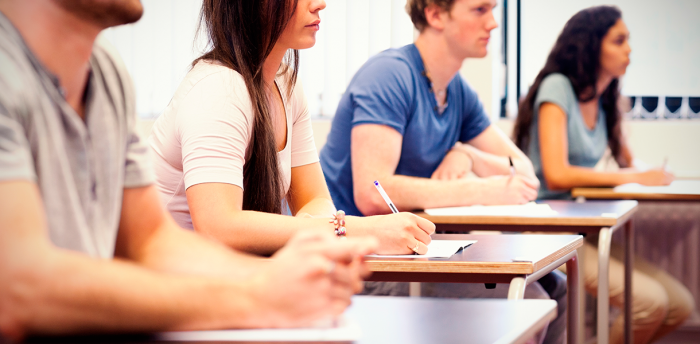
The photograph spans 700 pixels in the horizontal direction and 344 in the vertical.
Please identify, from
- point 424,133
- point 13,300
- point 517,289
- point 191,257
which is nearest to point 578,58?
point 424,133

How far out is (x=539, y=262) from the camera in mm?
1086

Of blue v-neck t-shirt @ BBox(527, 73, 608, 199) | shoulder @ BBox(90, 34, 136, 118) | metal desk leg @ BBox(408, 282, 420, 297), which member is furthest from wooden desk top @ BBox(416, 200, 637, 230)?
shoulder @ BBox(90, 34, 136, 118)

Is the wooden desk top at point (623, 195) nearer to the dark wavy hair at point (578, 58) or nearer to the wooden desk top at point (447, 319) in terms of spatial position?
the dark wavy hair at point (578, 58)

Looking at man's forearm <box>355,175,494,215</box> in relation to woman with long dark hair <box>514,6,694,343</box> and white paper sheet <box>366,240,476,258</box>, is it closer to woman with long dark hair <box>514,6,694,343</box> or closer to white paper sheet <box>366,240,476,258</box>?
white paper sheet <box>366,240,476,258</box>

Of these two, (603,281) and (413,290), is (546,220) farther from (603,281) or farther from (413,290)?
(413,290)

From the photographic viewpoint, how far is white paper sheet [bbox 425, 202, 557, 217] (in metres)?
1.67

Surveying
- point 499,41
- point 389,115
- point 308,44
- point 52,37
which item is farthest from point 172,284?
point 499,41

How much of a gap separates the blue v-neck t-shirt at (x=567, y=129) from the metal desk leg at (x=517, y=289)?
154 centimetres

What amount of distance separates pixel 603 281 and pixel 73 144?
149 cm

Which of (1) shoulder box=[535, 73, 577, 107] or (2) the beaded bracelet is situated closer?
(2) the beaded bracelet

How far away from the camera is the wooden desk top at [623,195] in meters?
2.23

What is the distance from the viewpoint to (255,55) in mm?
1358

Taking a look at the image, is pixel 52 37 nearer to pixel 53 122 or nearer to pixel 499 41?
pixel 53 122

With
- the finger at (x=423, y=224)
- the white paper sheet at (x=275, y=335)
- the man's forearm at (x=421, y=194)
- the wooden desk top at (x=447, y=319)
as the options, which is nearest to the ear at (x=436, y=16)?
the man's forearm at (x=421, y=194)
